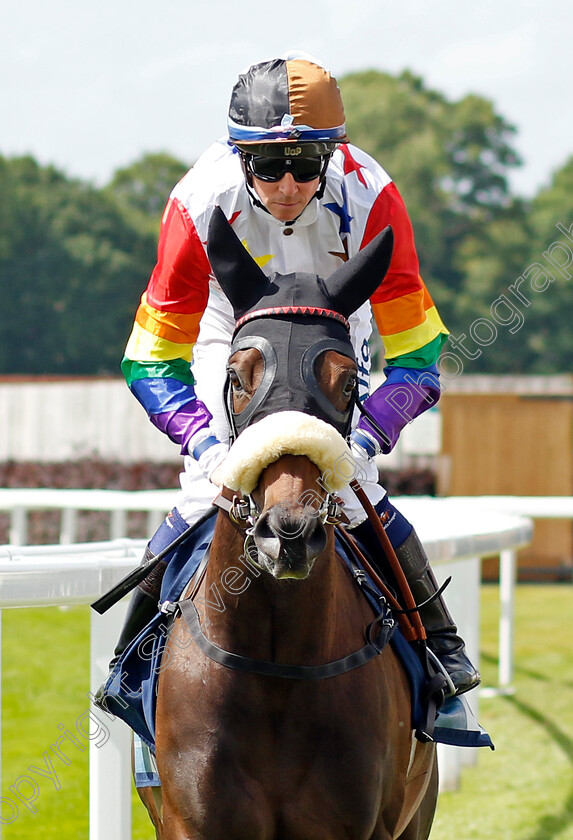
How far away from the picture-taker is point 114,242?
49.8 m

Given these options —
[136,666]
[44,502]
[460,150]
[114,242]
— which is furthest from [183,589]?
[460,150]

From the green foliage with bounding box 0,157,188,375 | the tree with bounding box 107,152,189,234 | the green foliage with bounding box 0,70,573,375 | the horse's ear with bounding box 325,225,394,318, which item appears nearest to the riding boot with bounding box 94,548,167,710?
the horse's ear with bounding box 325,225,394,318

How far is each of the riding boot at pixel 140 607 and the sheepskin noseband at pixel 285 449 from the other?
0.88 metres

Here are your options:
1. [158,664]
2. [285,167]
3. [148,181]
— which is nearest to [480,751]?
[158,664]

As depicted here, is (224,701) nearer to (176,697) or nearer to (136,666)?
(176,697)

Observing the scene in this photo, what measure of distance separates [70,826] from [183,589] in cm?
228

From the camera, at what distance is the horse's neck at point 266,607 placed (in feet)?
8.15

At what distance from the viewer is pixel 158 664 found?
279 centimetres

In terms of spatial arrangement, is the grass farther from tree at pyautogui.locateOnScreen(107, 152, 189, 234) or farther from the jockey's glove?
tree at pyautogui.locateOnScreen(107, 152, 189, 234)

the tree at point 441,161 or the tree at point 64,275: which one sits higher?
the tree at point 441,161

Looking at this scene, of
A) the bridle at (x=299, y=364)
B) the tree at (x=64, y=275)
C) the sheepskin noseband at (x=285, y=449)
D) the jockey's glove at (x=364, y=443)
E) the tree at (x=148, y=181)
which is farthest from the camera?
the tree at (x=148, y=181)

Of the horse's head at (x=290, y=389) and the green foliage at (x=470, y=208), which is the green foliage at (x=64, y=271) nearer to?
the green foliage at (x=470, y=208)

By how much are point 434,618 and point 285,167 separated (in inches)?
54.6

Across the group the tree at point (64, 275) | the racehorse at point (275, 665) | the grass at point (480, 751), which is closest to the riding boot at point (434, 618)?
the racehorse at point (275, 665)
